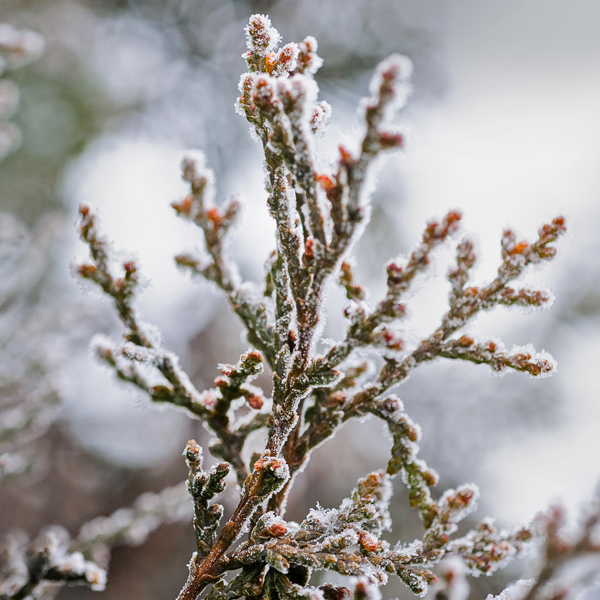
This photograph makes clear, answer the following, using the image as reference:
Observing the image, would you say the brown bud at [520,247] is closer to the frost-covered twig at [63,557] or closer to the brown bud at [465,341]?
the brown bud at [465,341]

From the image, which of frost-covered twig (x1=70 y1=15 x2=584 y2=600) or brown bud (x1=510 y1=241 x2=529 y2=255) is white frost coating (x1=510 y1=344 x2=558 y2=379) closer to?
frost-covered twig (x1=70 y1=15 x2=584 y2=600)

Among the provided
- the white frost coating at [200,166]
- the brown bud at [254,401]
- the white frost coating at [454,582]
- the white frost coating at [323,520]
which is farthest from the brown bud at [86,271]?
the white frost coating at [454,582]

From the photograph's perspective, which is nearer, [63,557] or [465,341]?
[465,341]

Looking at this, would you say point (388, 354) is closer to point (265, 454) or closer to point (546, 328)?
point (265, 454)

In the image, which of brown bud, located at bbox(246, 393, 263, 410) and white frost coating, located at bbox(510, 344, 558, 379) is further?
brown bud, located at bbox(246, 393, 263, 410)

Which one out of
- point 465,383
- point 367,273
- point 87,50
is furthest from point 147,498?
point 87,50

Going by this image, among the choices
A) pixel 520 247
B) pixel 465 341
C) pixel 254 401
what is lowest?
pixel 254 401

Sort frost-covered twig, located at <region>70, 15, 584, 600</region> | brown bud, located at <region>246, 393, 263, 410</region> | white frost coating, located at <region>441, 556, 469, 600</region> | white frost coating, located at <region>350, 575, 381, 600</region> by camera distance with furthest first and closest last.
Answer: brown bud, located at <region>246, 393, 263, 410</region> < frost-covered twig, located at <region>70, 15, 584, 600</region> < white frost coating, located at <region>350, 575, 381, 600</region> < white frost coating, located at <region>441, 556, 469, 600</region>

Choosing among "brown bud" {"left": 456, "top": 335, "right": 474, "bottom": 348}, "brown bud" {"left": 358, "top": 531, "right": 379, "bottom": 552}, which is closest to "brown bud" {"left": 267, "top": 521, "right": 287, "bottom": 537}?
"brown bud" {"left": 358, "top": 531, "right": 379, "bottom": 552}

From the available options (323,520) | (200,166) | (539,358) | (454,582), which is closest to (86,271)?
(200,166)

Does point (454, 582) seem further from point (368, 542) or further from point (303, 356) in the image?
point (303, 356)

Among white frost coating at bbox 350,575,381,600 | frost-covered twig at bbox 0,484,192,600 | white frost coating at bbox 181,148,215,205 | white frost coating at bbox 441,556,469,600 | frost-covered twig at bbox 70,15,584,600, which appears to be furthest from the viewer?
frost-covered twig at bbox 0,484,192,600
